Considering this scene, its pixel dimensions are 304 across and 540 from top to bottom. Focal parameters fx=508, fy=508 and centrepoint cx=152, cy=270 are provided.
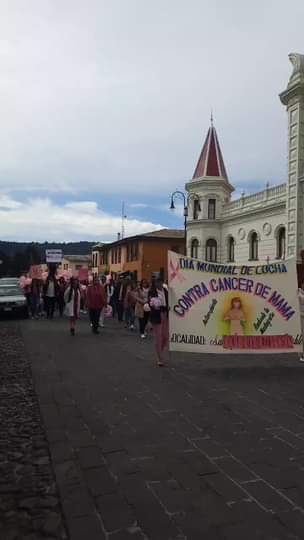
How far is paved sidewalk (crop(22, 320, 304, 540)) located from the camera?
3.54m

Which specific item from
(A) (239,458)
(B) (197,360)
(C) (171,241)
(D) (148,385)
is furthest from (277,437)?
(C) (171,241)

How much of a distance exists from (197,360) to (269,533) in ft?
22.9

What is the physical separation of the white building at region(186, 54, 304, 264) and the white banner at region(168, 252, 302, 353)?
2110 cm

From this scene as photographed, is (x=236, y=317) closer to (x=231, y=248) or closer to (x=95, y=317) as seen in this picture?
(x=95, y=317)

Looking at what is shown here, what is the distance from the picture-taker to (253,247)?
148 ft

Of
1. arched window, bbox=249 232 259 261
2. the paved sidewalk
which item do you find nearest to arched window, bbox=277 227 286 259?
arched window, bbox=249 232 259 261

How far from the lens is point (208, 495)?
393 centimetres

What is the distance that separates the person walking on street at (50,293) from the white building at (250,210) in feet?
51.2

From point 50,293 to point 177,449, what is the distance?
52.5ft

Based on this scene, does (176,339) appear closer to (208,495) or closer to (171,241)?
(208,495)

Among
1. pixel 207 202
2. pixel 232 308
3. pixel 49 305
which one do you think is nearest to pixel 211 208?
pixel 207 202

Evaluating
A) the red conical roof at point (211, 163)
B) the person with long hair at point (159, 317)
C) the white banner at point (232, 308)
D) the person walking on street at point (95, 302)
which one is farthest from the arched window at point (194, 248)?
the white banner at point (232, 308)

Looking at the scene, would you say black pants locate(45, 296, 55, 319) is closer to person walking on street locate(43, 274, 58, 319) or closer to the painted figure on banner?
person walking on street locate(43, 274, 58, 319)

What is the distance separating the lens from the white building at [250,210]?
1255 inches
